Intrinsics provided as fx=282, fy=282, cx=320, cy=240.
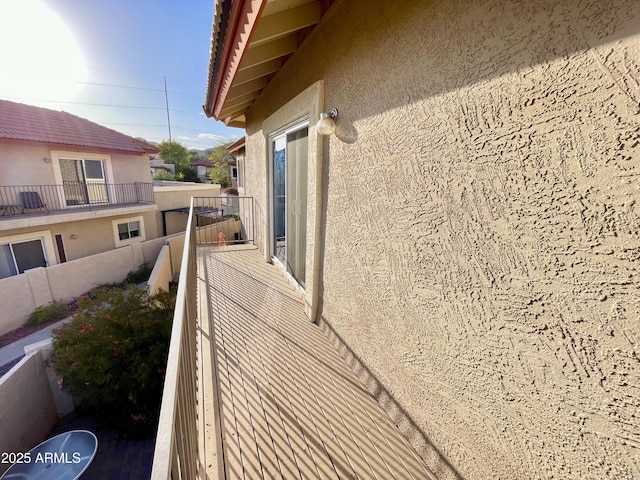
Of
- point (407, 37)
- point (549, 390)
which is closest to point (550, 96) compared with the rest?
point (407, 37)

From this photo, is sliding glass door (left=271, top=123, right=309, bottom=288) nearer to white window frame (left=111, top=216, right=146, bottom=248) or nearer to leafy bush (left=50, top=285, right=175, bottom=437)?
leafy bush (left=50, top=285, right=175, bottom=437)

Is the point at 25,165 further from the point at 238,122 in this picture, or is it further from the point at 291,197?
the point at 291,197

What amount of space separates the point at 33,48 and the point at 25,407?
97.8 ft

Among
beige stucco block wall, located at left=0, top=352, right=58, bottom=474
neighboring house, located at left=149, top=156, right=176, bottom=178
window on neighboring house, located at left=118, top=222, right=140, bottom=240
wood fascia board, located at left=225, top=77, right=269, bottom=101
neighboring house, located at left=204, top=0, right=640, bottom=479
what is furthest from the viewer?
neighboring house, located at left=149, top=156, right=176, bottom=178

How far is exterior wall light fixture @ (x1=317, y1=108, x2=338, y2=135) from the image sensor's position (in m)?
3.14

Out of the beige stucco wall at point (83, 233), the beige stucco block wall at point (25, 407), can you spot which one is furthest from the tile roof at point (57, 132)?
the beige stucco block wall at point (25, 407)

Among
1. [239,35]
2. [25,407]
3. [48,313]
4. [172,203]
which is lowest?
[25,407]

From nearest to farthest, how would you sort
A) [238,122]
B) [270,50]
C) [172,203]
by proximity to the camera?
[270,50], [238,122], [172,203]

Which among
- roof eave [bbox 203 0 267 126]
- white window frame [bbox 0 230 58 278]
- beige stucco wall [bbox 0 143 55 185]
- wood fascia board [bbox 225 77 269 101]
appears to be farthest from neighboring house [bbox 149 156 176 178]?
roof eave [bbox 203 0 267 126]

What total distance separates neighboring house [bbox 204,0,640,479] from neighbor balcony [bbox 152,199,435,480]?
302mm

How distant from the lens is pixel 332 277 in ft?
11.7

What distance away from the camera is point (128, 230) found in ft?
53.3

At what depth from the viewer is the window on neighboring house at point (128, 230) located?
50.9 feet

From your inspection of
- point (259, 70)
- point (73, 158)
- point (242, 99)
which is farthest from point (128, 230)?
point (259, 70)
